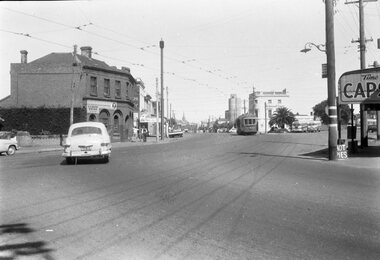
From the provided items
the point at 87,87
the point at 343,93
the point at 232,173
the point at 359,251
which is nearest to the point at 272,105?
the point at 87,87

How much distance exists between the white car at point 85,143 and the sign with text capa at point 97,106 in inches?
998

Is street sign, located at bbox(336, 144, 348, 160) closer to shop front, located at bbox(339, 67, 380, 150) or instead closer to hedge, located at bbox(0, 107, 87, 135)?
shop front, located at bbox(339, 67, 380, 150)

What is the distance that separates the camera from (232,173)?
13531 mm

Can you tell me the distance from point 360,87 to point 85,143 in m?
13.4

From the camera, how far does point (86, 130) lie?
17.1 m

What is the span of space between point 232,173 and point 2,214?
7.78m

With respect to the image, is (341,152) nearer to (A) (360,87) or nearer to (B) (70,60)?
(A) (360,87)

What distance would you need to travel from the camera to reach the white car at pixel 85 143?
16094mm

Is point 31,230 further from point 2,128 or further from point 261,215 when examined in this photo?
point 2,128

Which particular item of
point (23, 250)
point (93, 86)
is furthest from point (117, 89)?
point (23, 250)

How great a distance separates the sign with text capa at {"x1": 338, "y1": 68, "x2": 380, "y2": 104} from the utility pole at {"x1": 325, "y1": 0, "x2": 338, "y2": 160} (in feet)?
6.61

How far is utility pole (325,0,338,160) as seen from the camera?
18312 millimetres

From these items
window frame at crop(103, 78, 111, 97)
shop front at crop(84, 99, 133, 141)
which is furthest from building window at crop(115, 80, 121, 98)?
window frame at crop(103, 78, 111, 97)

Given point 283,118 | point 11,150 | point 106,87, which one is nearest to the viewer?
point 11,150
